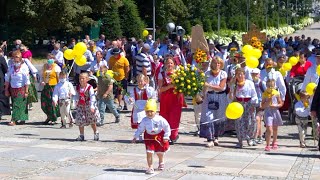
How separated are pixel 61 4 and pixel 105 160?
1284 inches

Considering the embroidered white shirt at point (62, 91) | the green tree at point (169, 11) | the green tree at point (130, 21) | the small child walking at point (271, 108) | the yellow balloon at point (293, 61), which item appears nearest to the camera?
the small child walking at point (271, 108)

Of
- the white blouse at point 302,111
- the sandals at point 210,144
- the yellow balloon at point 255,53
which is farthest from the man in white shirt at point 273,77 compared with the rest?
the sandals at point 210,144

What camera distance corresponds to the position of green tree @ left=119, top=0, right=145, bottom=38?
2035 inches

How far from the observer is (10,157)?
1182 cm

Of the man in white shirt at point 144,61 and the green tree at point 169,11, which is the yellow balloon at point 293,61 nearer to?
the man in white shirt at point 144,61

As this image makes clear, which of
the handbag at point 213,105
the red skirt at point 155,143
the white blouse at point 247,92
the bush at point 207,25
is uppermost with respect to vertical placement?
the bush at point 207,25

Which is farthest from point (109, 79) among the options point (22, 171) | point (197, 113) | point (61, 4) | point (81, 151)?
point (61, 4)

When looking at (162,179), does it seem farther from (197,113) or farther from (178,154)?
(197,113)

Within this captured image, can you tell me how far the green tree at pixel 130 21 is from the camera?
170 ft

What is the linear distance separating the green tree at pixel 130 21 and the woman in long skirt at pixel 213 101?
124ft

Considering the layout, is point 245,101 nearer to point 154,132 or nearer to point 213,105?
point 213,105

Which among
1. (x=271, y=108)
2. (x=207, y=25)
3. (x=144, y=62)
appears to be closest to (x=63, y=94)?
(x=144, y=62)

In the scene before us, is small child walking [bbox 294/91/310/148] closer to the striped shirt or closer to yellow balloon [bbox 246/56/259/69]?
yellow balloon [bbox 246/56/259/69]

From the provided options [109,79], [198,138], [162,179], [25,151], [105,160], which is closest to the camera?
[162,179]
